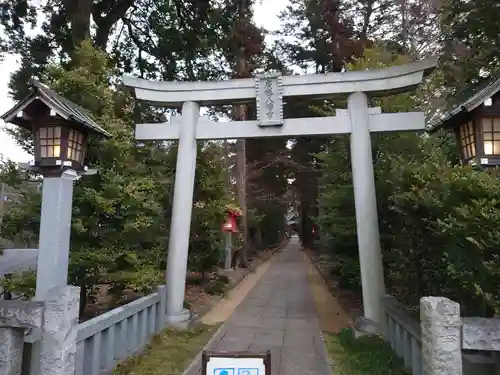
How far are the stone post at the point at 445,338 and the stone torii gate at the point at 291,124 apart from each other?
148 inches

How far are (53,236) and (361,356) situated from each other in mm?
5228

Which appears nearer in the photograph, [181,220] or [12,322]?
[12,322]

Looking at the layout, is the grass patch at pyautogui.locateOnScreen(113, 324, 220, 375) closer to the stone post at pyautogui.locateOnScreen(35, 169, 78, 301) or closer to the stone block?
the stone post at pyautogui.locateOnScreen(35, 169, 78, 301)

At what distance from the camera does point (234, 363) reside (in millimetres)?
3842

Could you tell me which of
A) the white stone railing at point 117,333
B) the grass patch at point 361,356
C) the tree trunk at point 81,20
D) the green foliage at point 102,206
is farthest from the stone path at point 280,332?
the tree trunk at point 81,20

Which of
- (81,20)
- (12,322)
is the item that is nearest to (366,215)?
(12,322)

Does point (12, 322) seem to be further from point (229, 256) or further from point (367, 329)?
point (229, 256)

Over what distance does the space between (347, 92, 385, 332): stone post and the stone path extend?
1.28m

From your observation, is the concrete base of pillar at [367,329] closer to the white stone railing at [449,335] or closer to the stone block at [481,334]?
the white stone railing at [449,335]

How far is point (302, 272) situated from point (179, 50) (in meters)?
12.7

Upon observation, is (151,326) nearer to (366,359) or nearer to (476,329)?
(366,359)

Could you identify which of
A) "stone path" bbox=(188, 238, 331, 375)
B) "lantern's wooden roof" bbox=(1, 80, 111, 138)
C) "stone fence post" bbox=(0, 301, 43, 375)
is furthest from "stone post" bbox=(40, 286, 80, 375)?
"lantern's wooden roof" bbox=(1, 80, 111, 138)

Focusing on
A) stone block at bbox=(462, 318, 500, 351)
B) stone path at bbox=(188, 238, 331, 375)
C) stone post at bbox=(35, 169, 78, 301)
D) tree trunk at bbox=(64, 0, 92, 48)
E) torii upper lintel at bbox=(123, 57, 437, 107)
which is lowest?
stone path at bbox=(188, 238, 331, 375)

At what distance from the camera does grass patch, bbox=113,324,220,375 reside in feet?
19.9
